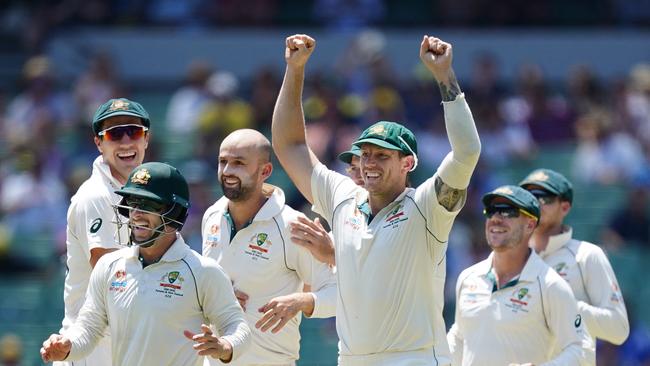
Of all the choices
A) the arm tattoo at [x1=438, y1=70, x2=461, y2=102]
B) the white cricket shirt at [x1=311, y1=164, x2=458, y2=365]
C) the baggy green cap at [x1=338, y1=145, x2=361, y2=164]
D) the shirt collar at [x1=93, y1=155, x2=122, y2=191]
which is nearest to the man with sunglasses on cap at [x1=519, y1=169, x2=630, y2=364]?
the baggy green cap at [x1=338, y1=145, x2=361, y2=164]

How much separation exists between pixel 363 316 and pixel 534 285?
1.52m

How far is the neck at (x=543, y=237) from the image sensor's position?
9367mm

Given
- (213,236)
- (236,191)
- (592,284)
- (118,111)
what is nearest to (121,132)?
(118,111)

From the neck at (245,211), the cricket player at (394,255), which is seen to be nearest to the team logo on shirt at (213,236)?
the neck at (245,211)

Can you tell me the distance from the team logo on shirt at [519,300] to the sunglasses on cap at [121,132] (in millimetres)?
2571

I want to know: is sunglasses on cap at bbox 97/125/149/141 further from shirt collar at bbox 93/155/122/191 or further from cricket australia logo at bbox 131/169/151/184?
cricket australia logo at bbox 131/169/151/184

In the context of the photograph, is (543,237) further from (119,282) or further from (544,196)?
(119,282)

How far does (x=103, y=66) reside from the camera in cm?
1862

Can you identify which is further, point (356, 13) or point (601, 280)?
point (356, 13)

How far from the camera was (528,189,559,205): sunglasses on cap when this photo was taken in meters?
9.40

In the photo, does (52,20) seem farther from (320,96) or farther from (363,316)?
(363,316)

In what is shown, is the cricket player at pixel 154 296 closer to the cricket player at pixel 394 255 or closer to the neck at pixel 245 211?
the cricket player at pixel 394 255

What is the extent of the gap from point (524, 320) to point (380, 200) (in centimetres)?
152

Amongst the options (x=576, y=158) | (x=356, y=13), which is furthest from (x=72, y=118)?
(x=576, y=158)
